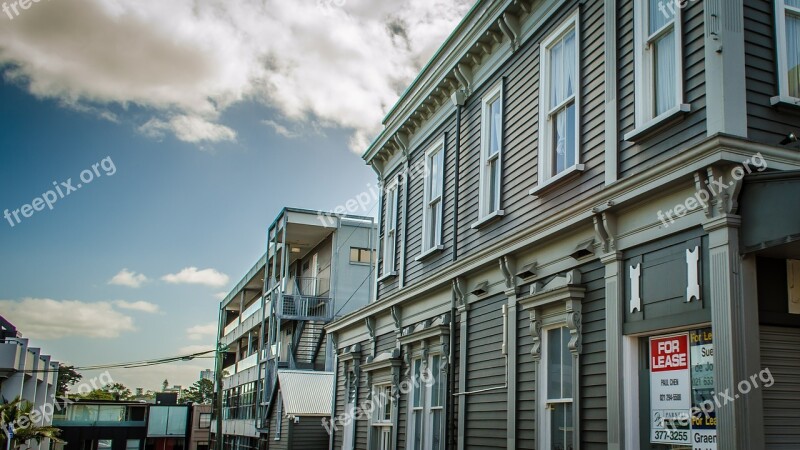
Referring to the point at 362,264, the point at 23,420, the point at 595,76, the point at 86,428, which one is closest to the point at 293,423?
the point at 362,264

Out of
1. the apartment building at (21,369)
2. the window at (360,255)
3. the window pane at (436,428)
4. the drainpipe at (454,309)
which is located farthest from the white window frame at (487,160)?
the apartment building at (21,369)

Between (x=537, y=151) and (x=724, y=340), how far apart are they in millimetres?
5247

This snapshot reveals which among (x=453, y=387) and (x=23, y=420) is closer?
(x=453, y=387)

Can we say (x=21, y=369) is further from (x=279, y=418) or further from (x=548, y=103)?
(x=548, y=103)

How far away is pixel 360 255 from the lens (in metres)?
37.6

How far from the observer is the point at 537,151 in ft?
41.8

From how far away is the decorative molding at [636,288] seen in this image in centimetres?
970

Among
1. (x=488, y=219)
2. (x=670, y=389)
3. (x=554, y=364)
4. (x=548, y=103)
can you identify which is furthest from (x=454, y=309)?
(x=670, y=389)

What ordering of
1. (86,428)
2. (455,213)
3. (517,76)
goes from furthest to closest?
(86,428), (455,213), (517,76)

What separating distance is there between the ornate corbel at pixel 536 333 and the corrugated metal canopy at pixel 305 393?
600 inches

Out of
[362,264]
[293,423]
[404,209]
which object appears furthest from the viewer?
[362,264]

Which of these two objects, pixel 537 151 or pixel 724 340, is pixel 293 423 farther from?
pixel 724 340

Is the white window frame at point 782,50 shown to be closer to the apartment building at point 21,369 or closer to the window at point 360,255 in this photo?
the window at point 360,255

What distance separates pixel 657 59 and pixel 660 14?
0.55 m
